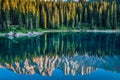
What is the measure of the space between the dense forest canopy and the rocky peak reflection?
90.4 feet

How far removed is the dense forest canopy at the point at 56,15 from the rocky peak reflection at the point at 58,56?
90.4ft

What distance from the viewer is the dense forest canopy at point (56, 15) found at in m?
120

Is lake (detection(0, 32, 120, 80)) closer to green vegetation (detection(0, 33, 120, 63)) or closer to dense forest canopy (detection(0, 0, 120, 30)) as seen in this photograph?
green vegetation (detection(0, 33, 120, 63))

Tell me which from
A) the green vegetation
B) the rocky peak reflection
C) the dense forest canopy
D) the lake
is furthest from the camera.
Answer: the dense forest canopy

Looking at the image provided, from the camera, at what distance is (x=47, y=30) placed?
123 meters

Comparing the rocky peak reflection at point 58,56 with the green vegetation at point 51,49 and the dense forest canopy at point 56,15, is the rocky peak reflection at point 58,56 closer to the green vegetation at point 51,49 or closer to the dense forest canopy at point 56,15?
the green vegetation at point 51,49

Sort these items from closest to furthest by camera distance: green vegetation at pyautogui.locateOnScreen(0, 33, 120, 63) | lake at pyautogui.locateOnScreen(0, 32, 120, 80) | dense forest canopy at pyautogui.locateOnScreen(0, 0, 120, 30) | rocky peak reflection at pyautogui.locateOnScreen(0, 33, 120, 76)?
lake at pyautogui.locateOnScreen(0, 32, 120, 80) → rocky peak reflection at pyautogui.locateOnScreen(0, 33, 120, 76) → green vegetation at pyautogui.locateOnScreen(0, 33, 120, 63) → dense forest canopy at pyautogui.locateOnScreen(0, 0, 120, 30)

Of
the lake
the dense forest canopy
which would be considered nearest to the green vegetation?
the lake

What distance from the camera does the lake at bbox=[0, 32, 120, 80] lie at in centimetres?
5114

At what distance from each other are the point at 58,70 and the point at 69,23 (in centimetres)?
7693

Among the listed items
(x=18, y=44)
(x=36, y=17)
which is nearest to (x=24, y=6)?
(x=36, y=17)

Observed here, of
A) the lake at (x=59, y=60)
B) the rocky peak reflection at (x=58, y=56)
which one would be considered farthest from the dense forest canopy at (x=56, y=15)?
the lake at (x=59, y=60)

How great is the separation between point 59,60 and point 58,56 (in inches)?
187

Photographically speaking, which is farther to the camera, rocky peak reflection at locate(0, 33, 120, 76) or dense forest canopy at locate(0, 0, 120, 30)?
dense forest canopy at locate(0, 0, 120, 30)
